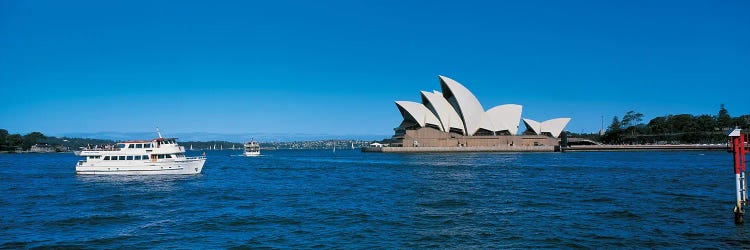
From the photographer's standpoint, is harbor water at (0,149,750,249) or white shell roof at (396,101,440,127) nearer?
harbor water at (0,149,750,249)

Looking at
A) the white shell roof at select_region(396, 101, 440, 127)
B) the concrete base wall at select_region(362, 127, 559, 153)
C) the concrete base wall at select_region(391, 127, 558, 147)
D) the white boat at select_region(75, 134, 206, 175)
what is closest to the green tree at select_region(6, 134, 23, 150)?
the concrete base wall at select_region(362, 127, 559, 153)

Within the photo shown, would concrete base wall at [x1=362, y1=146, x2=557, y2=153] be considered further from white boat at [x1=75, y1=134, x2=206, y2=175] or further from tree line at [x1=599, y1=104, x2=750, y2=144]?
white boat at [x1=75, y1=134, x2=206, y2=175]

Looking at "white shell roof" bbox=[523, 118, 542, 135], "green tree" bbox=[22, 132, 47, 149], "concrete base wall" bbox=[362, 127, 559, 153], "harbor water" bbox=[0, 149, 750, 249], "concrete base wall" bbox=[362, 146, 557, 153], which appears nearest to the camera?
"harbor water" bbox=[0, 149, 750, 249]

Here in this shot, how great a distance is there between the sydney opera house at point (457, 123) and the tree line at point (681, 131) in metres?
34.8

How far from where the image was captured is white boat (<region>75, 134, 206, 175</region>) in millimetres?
37781

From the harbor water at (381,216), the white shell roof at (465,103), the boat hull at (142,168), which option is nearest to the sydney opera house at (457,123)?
the white shell roof at (465,103)

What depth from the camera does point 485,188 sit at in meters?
27.4

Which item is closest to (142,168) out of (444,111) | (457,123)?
(444,111)

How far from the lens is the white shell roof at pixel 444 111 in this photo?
103m

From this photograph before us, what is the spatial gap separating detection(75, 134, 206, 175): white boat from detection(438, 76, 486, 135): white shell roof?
2569 inches

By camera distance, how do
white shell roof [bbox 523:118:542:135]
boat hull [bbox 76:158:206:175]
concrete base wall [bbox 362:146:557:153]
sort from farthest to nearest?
white shell roof [bbox 523:118:542:135]
concrete base wall [bbox 362:146:557:153]
boat hull [bbox 76:158:206:175]

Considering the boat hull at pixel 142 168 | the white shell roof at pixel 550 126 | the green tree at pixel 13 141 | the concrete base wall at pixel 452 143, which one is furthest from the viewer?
the green tree at pixel 13 141

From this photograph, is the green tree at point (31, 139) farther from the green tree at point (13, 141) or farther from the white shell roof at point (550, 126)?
the white shell roof at point (550, 126)

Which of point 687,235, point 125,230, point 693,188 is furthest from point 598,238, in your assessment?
point 693,188
